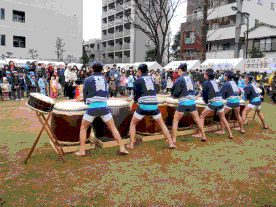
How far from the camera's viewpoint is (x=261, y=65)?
15883 mm

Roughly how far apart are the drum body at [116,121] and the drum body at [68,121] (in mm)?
417

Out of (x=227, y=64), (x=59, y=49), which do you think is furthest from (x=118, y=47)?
(x=227, y=64)

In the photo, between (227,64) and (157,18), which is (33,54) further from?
(227,64)

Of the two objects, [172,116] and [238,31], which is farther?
[238,31]

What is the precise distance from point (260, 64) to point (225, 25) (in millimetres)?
13979

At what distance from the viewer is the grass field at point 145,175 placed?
266 cm

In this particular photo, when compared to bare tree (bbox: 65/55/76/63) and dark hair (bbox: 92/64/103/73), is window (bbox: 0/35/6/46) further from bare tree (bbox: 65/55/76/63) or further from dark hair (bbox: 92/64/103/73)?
dark hair (bbox: 92/64/103/73)

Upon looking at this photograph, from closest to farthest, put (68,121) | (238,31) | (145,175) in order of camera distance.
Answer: (145,175) → (68,121) → (238,31)

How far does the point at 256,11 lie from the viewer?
28.1 metres

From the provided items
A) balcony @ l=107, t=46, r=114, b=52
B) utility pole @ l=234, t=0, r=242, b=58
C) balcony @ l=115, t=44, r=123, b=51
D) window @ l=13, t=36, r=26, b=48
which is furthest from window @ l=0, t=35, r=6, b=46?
utility pole @ l=234, t=0, r=242, b=58

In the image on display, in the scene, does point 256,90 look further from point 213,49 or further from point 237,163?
point 213,49

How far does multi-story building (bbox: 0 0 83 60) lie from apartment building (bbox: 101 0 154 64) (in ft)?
26.2

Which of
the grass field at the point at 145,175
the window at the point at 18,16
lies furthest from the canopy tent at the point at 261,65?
the window at the point at 18,16

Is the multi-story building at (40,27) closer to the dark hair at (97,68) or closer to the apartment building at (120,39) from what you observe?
the apartment building at (120,39)
